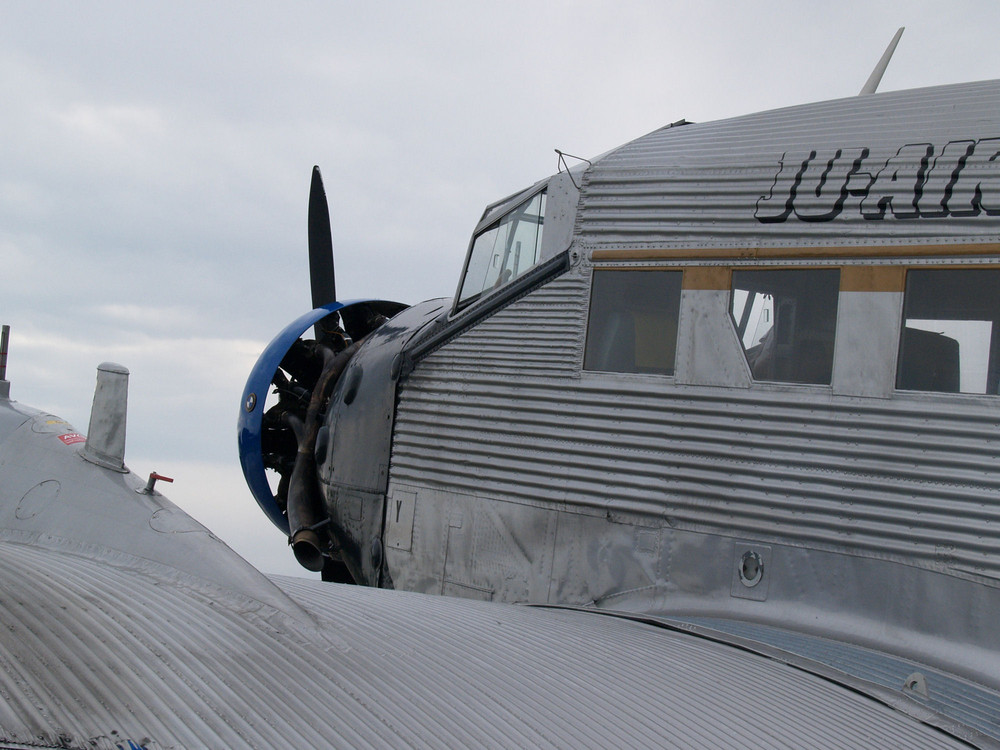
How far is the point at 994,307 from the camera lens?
146 inches

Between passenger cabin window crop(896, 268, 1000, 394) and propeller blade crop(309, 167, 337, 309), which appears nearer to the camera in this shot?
passenger cabin window crop(896, 268, 1000, 394)

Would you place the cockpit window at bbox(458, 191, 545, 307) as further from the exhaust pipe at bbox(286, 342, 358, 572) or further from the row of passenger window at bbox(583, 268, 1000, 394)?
the exhaust pipe at bbox(286, 342, 358, 572)

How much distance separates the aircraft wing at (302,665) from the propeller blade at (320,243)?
14.2 ft

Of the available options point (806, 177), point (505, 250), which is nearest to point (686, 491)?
point (806, 177)

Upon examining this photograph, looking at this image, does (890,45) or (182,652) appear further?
(890,45)

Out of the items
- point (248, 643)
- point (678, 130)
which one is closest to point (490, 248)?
point (678, 130)

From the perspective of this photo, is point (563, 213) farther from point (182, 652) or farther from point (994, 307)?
point (182, 652)

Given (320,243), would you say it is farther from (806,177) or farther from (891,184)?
(891,184)

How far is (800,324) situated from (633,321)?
0.87 meters

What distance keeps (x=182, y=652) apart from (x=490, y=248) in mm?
4099

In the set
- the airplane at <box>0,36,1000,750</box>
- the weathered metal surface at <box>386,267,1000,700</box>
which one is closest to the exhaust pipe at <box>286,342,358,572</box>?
the airplane at <box>0,36,1000,750</box>

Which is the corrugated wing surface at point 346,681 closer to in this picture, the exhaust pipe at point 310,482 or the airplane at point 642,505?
the airplane at point 642,505

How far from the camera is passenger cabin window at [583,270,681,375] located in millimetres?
4555

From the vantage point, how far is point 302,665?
2.51m
